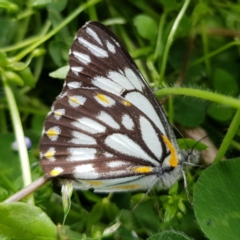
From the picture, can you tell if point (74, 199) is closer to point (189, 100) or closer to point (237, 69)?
point (189, 100)

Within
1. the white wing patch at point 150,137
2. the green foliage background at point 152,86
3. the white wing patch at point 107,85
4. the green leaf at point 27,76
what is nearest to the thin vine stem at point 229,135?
the green foliage background at point 152,86

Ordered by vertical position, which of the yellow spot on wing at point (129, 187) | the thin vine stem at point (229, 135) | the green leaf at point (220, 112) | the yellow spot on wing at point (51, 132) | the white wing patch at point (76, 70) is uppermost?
the white wing patch at point (76, 70)

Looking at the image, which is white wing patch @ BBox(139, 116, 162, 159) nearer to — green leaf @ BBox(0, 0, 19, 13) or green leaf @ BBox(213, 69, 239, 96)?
green leaf @ BBox(213, 69, 239, 96)

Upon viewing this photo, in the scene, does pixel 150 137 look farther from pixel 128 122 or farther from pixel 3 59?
pixel 3 59

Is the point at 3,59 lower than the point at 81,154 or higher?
higher

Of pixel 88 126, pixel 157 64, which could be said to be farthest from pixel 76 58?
pixel 157 64

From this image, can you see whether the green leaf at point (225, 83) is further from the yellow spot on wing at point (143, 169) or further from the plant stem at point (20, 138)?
the plant stem at point (20, 138)

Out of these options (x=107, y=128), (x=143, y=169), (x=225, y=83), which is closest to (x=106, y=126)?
(x=107, y=128)

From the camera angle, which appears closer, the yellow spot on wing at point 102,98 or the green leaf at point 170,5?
the yellow spot on wing at point 102,98
